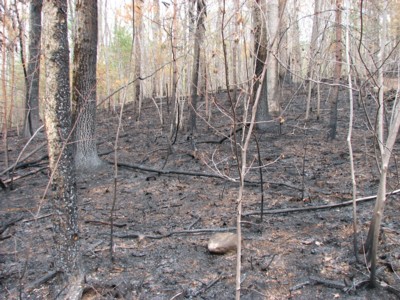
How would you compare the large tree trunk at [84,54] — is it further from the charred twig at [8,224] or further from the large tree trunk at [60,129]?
the large tree trunk at [60,129]

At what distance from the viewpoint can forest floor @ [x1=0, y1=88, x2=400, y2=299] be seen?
2832 millimetres

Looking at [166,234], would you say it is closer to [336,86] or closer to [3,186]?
[3,186]

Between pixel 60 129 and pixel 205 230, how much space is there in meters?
1.90

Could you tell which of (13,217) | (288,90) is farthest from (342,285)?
(288,90)

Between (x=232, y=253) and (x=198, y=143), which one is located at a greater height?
(x=198, y=143)

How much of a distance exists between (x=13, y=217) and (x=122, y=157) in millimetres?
2672

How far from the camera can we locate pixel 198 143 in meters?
7.18

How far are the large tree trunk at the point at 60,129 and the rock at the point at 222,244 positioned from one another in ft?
4.07

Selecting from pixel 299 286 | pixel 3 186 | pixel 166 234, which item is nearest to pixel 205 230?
pixel 166 234

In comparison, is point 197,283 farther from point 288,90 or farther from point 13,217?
point 288,90

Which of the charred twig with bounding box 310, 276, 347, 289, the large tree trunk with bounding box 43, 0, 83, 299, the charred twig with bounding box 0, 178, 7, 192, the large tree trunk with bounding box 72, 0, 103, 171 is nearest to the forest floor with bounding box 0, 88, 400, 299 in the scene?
the charred twig with bounding box 310, 276, 347, 289

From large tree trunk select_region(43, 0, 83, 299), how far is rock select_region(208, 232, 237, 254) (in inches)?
48.9

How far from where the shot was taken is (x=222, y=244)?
3338 mm

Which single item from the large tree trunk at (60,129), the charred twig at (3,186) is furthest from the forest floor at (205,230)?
the large tree trunk at (60,129)
